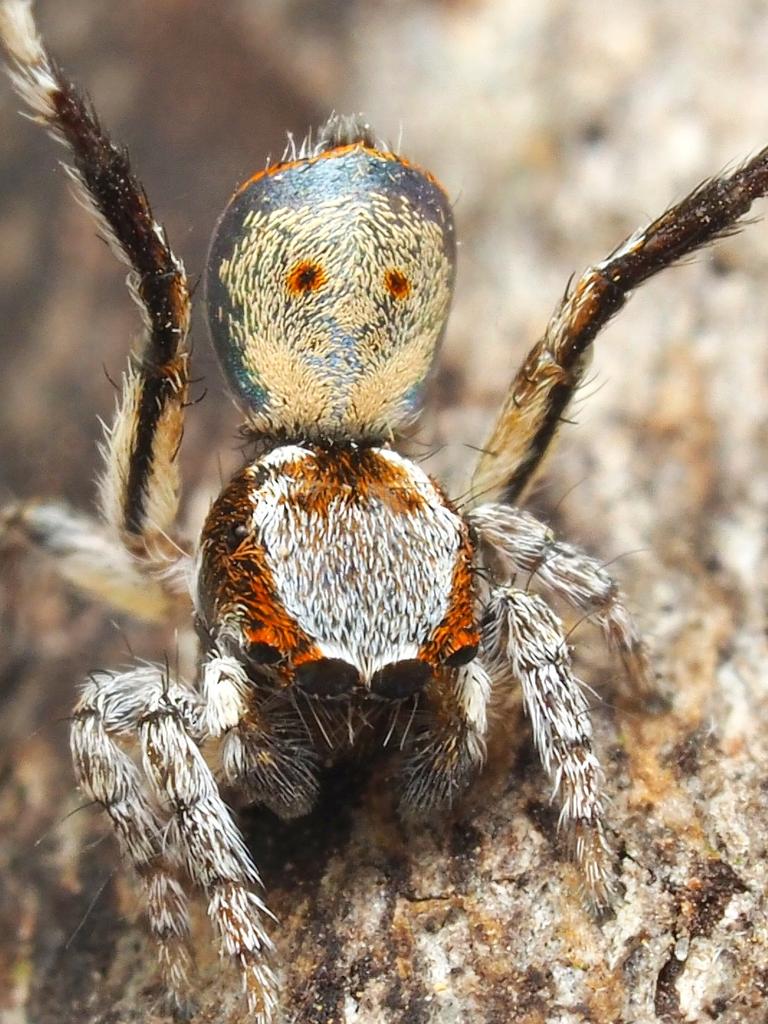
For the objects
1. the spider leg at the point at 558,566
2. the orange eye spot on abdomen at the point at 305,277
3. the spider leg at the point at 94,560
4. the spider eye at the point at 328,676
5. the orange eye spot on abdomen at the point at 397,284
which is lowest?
the spider eye at the point at 328,676

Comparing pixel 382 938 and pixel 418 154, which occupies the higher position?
pixel 418 154

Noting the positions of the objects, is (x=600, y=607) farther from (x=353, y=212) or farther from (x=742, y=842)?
(x=353, y=212)

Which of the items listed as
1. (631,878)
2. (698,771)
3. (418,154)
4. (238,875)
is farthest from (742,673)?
(418,154)

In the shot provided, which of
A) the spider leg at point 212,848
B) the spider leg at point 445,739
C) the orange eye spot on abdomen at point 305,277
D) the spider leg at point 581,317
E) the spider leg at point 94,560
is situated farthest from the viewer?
the spider leg at point 94,560

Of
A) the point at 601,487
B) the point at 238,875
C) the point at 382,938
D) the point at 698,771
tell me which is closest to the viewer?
the point at 238,875

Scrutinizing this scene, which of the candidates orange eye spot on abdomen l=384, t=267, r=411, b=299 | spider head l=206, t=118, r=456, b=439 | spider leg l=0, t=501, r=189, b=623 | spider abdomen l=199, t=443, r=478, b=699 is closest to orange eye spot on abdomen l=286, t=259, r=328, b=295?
spider head l=206, t=118, r=456, b=439

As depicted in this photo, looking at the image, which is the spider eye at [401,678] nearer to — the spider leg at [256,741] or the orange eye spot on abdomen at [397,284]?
the spider leg at [256,741]

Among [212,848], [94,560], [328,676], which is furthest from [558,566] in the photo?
[94,560]

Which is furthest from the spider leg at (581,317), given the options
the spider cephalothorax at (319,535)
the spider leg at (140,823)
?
the spider leg at (140,823)
